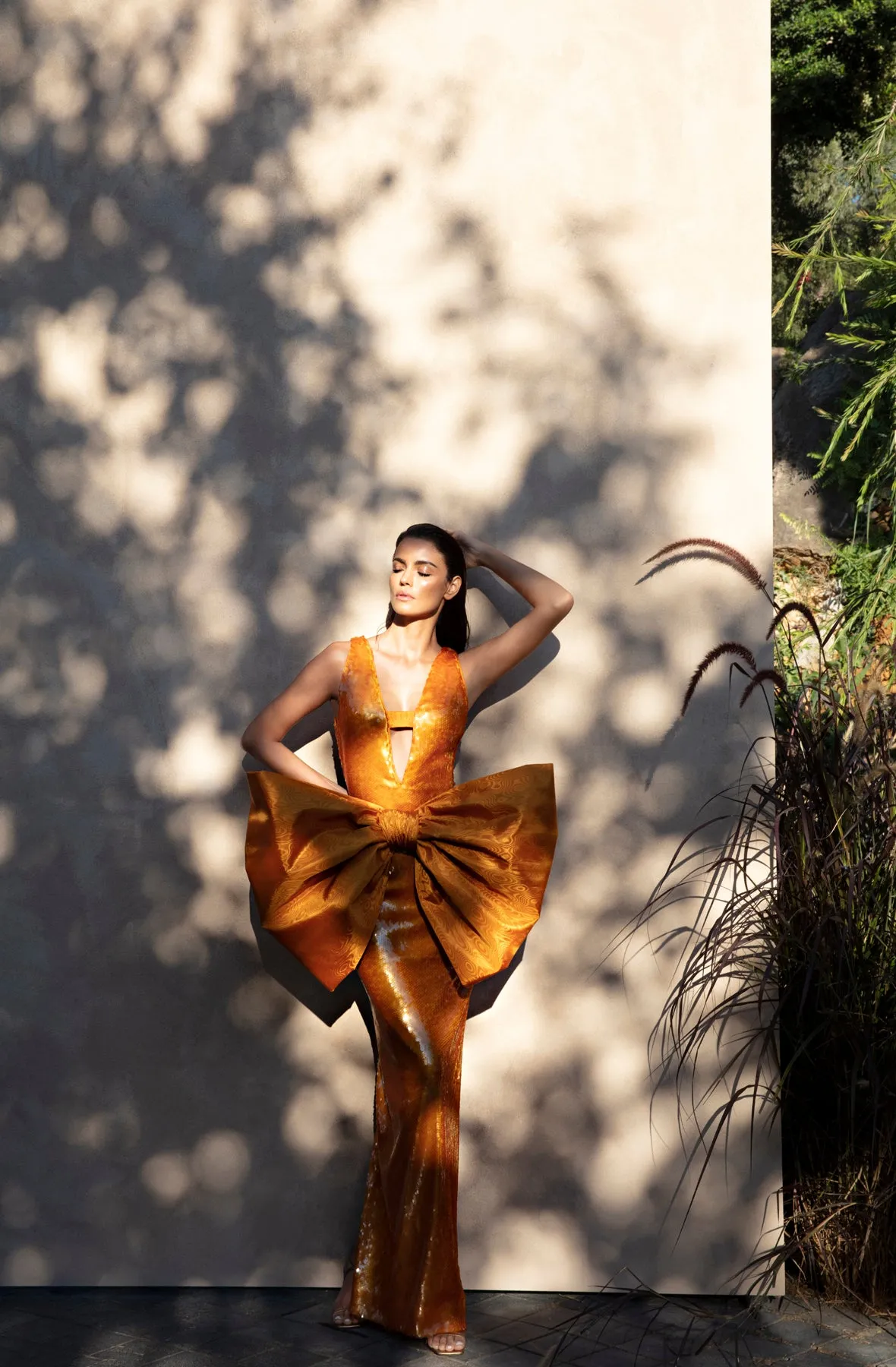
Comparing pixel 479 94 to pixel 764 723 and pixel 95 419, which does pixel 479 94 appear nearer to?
pixel 95 419

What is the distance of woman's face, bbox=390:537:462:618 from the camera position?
10.9 ft

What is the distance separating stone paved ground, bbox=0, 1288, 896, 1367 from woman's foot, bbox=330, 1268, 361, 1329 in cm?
2

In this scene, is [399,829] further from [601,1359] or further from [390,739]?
[601,1359]

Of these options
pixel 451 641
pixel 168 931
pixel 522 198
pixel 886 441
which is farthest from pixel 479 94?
pixel 886 441

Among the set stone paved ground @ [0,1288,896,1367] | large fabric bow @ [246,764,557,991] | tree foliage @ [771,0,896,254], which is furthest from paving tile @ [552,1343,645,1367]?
tree foliage @ [771,0,896,254]

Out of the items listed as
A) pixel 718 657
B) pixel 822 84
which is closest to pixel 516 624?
pixel 718 657

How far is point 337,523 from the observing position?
3.57m

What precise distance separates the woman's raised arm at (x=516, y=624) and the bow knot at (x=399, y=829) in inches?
13.7

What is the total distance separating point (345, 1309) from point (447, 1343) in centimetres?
29

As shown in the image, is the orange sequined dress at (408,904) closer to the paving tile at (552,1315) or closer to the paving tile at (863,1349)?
the paving tile at (552,1315)

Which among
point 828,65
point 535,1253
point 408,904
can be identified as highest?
point 828,65

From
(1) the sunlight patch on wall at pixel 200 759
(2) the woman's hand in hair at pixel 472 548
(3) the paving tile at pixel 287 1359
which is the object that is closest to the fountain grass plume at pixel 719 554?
(2) the woman's hand in hair at pixel 472 548

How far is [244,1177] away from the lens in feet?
11.5

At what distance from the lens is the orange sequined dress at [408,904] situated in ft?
10.5
